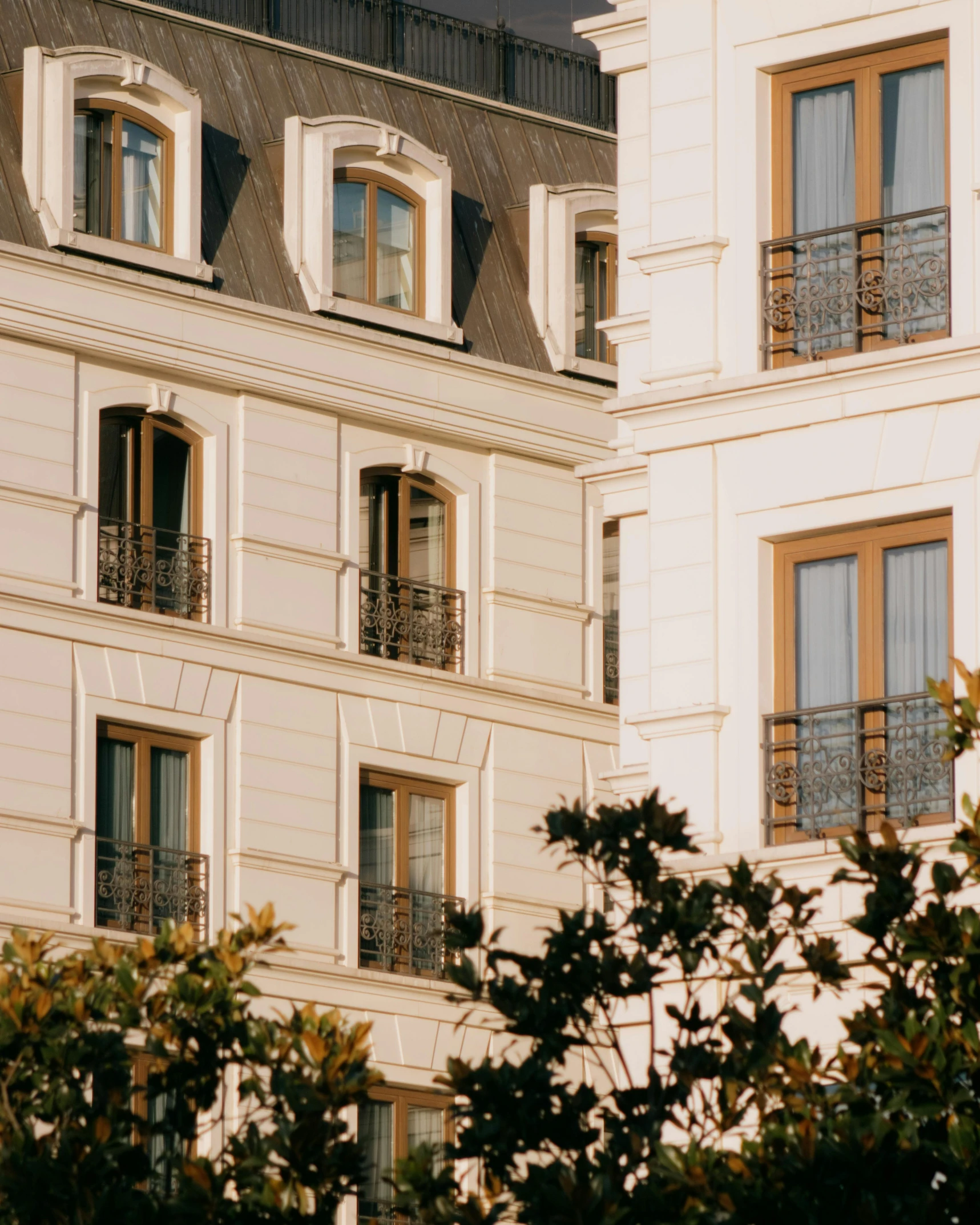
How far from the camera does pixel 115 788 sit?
32219 millimetres

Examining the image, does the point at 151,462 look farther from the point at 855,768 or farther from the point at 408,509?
the point at 855,768

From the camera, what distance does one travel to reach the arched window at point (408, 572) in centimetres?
3434

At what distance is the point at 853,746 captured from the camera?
23422 mm

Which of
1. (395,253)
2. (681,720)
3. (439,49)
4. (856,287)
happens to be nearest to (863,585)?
(681,720)

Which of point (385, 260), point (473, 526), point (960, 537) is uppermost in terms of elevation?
point (385, 260)

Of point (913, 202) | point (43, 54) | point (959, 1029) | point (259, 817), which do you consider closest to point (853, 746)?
point (913, 202)

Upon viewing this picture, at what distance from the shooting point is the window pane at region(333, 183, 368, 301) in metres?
34.8

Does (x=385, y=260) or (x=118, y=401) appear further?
(x=385, y=260)

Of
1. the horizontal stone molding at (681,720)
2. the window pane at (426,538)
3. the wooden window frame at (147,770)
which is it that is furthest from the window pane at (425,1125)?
the horizontal stone molding at (681,720)

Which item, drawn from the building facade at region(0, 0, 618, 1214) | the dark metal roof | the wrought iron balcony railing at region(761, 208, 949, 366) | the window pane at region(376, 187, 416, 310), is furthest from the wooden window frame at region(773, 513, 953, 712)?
the window pane at region(376, 187, 416, 310)

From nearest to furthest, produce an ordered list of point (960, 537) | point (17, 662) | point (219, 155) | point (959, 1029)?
point (959, 1029) → point (960, 537) → point (17, 662) → point (219, 155)

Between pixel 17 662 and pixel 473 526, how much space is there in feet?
18.9

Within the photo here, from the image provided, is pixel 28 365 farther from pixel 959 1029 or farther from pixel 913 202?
pixel 959 1029

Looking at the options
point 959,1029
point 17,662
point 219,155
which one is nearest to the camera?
point 959,1029
